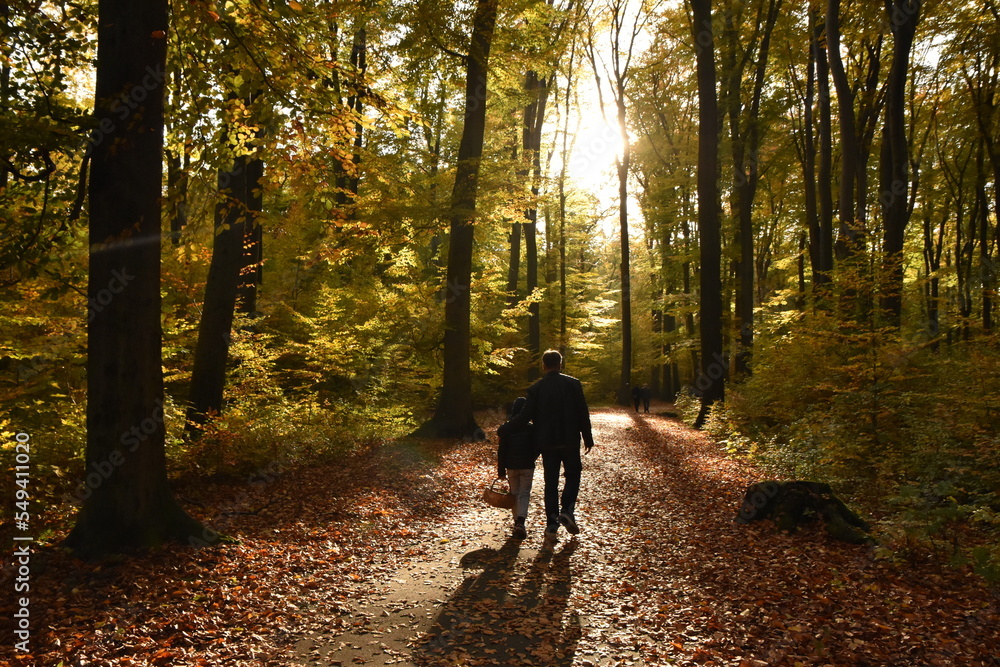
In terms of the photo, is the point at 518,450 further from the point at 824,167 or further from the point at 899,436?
the point at 824,167

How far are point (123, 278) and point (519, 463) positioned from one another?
169 inches

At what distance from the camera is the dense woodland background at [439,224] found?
557 centimetres

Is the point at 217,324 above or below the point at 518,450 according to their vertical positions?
above

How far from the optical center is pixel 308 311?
49.8 ft

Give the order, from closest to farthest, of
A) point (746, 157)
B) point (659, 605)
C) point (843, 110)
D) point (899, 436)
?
point (659, 605), point (899, 436), point (843, 110), point (746, 157)

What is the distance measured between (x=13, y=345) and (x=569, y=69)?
21249 mm

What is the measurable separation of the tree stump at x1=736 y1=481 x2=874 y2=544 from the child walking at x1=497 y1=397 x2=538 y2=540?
2679mm

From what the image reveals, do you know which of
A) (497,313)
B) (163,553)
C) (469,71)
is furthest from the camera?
(497,313)

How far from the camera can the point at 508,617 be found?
4.64 metres

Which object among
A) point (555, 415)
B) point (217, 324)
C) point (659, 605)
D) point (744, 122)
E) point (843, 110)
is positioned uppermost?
point (744, 122)

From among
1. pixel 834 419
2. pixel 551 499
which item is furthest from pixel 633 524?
pixel 834 419

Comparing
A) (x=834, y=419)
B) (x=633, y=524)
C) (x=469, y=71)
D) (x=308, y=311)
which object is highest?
(x=469, y=71)

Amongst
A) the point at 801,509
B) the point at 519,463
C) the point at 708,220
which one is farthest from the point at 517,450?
the point at 708,220

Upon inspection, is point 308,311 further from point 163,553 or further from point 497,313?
point 163,553
